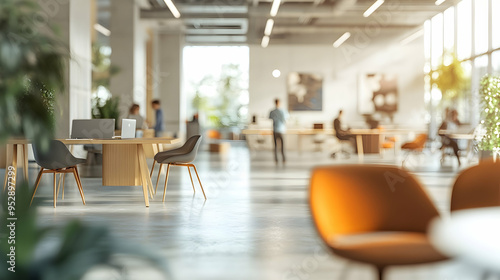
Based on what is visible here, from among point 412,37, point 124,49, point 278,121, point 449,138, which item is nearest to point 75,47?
point 278,121

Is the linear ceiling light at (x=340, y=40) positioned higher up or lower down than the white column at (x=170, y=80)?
higher up

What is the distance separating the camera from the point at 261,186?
8.52 metres

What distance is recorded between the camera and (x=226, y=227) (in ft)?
16.8

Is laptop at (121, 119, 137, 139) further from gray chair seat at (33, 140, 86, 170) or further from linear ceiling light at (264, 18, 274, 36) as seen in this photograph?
linear ceiling light at (264, 18, 274, 36)

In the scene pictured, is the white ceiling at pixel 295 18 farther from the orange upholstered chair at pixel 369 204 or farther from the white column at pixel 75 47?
the orange upholstered chair at pixel 369 204

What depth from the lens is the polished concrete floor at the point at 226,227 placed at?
3.50 meters

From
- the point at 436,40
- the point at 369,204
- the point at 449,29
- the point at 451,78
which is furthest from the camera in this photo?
the point at 436,40

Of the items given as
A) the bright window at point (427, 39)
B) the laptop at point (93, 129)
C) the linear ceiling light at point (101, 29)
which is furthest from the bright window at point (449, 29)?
the laptop at point (93, 129)

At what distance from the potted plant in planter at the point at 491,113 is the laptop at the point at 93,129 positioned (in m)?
4.84

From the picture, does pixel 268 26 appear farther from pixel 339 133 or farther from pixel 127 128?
pixel 127 128

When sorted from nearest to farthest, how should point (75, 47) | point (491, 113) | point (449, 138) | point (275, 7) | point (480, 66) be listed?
1. point (491, 113)
2. point (75, 47)
3. point (449, 138)
4. point (275, 7)
5. point (480, 66)

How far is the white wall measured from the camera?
19984 millimetres

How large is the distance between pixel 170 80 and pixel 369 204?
61.6 feet

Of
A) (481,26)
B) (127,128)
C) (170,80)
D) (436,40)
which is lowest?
(127,128)
